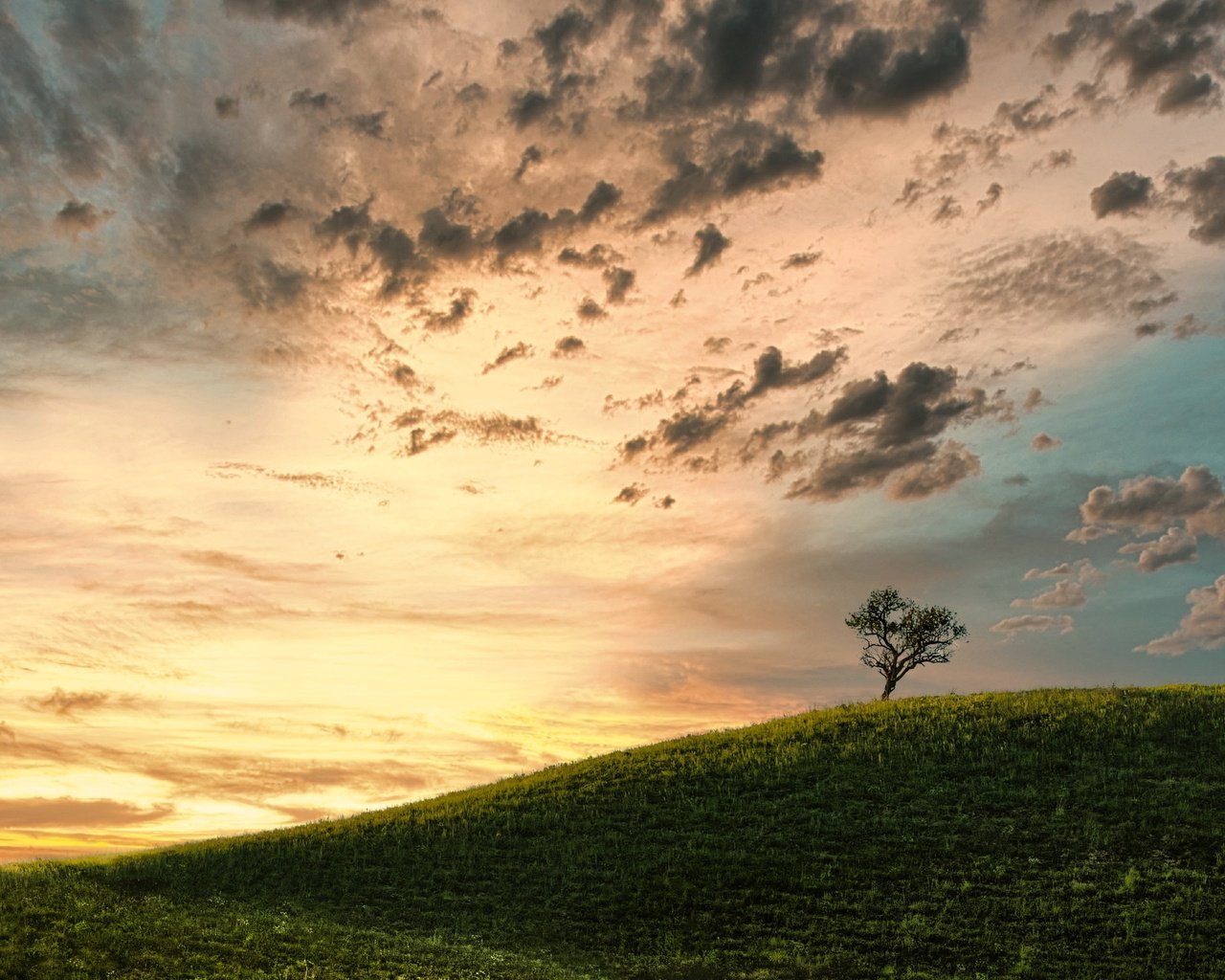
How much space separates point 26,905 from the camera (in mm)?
30453

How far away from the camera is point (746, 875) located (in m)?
39.1

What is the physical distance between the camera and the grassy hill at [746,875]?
30.9 meters

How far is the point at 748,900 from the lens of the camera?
37.1 meters

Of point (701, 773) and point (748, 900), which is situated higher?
point (701, 773)

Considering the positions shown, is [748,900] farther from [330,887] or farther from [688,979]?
[330,887]

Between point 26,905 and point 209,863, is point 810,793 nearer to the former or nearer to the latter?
point 209,863

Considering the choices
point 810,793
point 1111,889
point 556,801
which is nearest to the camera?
point 1111,889

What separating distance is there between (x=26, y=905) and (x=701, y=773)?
1300 inches

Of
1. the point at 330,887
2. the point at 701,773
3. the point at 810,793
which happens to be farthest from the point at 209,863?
the point at 810,793

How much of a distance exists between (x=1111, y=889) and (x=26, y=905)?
38004mm

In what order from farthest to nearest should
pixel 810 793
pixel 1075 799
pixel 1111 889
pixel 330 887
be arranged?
pixel 810 793, pixel 1075 799, pixel 330 887, pixel 1111 889

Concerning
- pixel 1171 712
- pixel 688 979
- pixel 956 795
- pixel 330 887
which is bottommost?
pixel 688 979

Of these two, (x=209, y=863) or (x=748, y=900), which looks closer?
(x=748, y=900)

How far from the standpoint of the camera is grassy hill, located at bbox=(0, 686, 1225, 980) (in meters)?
30.9
